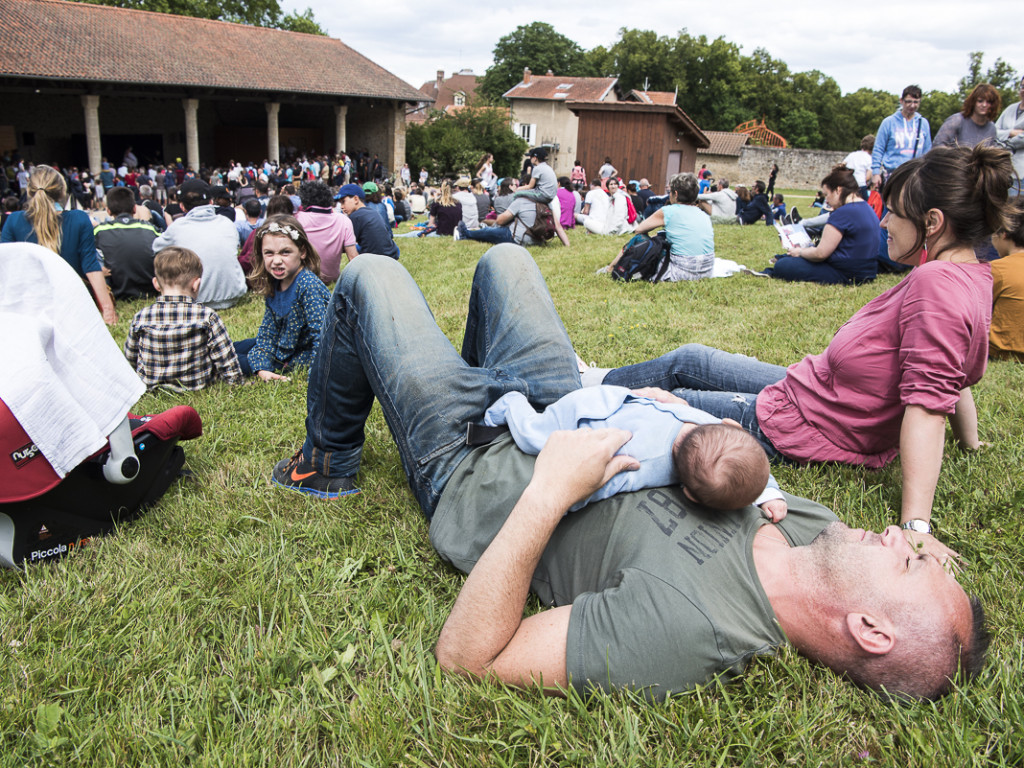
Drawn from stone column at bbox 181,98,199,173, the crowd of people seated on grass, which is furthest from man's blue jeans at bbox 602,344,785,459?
stone column at bbox 181,98,199,173

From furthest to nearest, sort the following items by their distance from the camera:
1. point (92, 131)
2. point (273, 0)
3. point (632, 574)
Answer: point (273, 0), point (92, 131), point (632, 574)

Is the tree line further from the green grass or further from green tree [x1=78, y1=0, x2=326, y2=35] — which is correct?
the green grass

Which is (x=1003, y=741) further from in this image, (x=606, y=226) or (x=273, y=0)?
(x=273, y=0)

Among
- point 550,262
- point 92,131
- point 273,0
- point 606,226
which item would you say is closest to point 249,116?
point 92,131

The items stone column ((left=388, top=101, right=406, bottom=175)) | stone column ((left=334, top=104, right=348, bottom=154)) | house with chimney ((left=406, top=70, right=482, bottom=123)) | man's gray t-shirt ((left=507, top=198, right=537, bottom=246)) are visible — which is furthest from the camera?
house with chimney ((left=406, top=70, right=482, bottom=123))

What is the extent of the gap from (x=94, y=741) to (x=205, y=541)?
1.00 m

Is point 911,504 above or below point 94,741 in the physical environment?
above

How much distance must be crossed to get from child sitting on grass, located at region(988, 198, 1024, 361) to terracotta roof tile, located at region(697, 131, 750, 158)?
156 ft

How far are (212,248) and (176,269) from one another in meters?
2.84

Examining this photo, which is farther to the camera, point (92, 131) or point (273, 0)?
point (273, 0)

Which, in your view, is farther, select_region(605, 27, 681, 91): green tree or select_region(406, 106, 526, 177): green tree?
select_region(605, 27, 681, 91): green tree

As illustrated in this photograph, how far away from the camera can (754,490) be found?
197 centimetres

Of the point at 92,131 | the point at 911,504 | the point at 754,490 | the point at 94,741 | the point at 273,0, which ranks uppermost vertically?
the point at 273,0

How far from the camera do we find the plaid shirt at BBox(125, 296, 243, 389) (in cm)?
466
